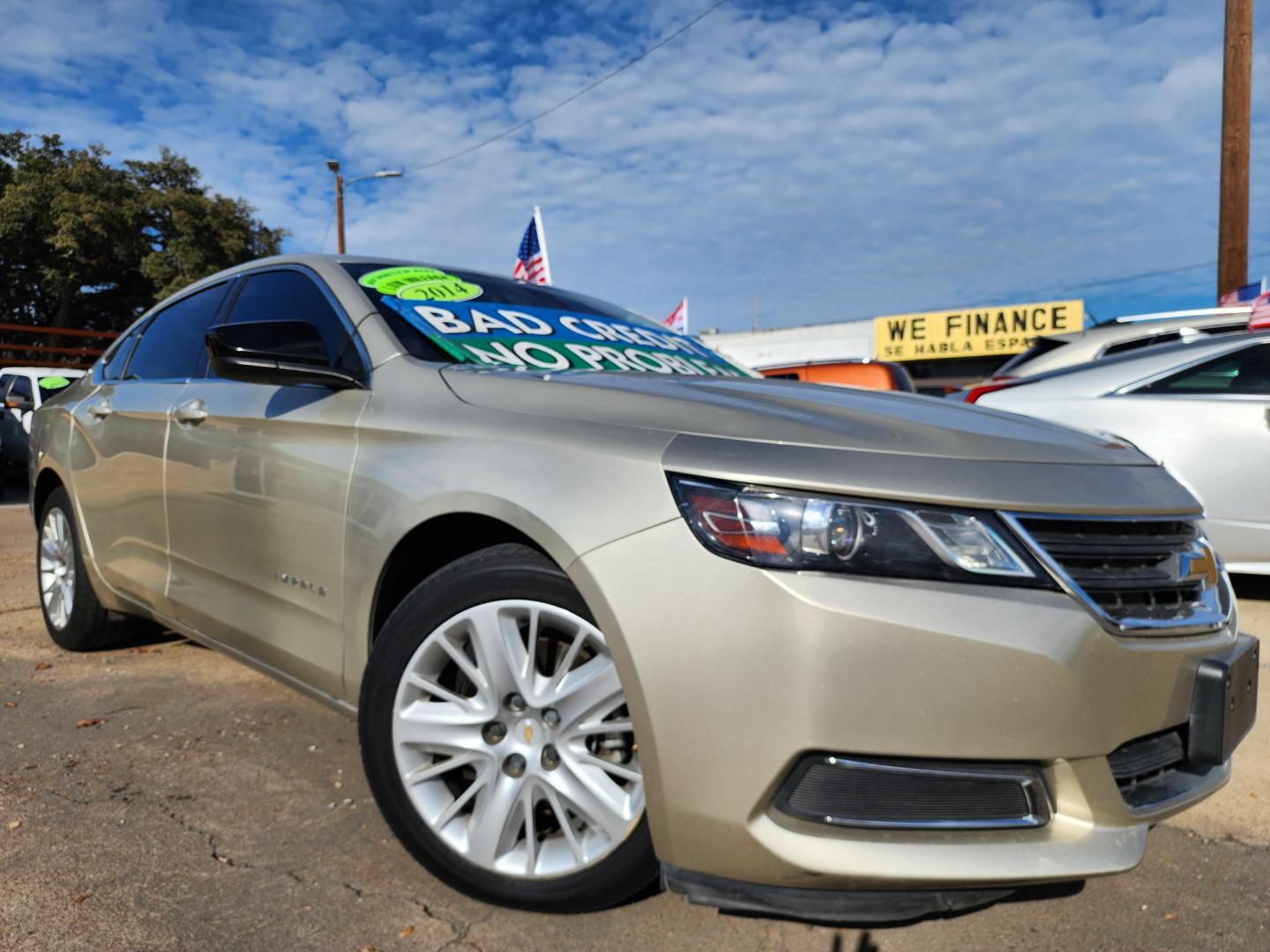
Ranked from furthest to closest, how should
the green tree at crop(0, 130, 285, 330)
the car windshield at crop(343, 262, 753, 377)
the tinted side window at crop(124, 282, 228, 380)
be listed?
1. the green tree at crop(0, 130, 285, 330)
2. the tinted side window at crop(124, 282, 228, 380)
3. the car windshield at crop(343, 262, 753, 377)

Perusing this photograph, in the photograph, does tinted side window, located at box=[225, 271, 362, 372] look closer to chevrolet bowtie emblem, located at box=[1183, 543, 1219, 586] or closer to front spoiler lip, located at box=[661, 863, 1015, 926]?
front spoiler lip, located at box=[661, 863, 1015, 926]

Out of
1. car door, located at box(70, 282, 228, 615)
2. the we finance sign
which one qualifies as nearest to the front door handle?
car door, located at box(70, 282, 228, 615)

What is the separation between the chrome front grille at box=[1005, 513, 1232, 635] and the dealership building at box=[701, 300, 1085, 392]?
2348cm

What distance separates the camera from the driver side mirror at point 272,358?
2400 millimetres

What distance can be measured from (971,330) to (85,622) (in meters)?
26.1

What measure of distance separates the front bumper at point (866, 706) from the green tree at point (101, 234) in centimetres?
2399

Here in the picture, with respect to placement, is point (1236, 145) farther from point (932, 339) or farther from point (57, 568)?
point (932, 339)

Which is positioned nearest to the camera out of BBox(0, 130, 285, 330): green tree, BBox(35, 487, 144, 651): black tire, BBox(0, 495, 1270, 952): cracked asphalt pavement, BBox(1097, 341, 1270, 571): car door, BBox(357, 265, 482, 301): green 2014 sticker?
BBox(0, 495, 1270, 952): cracked asphalt pavement

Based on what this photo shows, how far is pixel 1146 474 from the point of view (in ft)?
6.44

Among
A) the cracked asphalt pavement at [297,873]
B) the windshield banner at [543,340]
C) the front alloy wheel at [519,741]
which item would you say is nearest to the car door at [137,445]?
the cracked asphalt pavement at [297,873]

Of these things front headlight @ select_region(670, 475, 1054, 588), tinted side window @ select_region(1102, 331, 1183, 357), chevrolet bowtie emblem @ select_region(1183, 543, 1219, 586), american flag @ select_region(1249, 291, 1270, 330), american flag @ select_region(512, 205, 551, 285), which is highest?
american flag @ select_region(512, 205, 551, 285)

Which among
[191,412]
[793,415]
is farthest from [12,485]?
[793,415]

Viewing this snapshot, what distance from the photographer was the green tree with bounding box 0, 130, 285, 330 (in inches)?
877

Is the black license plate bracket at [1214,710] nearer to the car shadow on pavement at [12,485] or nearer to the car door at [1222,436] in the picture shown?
the car door at [1222,436]
